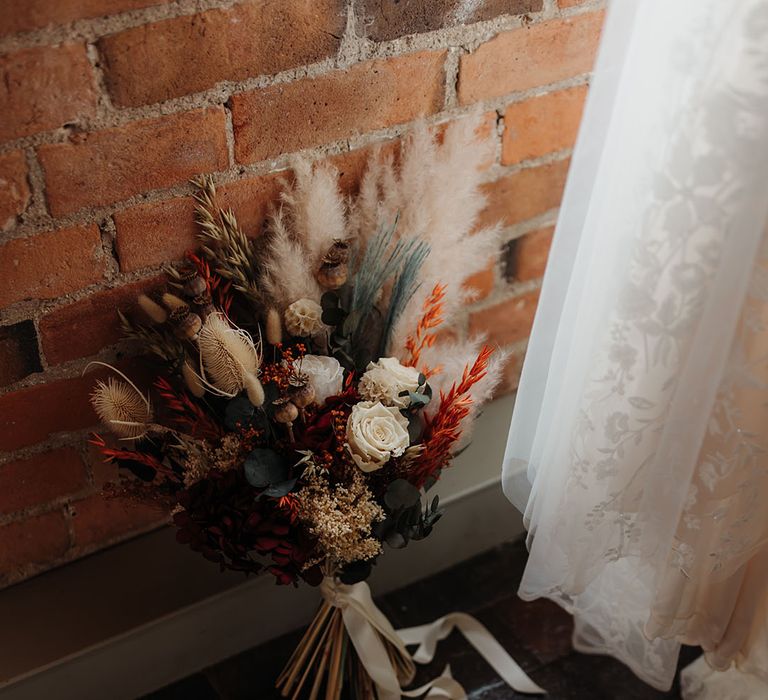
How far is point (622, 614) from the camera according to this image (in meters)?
1.29

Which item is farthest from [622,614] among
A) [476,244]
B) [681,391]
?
[476,244]

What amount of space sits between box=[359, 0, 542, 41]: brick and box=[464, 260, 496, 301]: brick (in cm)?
37

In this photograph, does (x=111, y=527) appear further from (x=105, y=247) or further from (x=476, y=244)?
A: (x=476, y=244)

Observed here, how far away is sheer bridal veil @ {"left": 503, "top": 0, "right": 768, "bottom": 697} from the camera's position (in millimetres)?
861

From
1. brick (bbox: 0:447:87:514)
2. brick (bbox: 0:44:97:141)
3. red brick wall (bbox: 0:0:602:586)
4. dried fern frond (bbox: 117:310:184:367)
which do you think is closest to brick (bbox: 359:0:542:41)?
red brick wall (bbox: 0:0:602:586)

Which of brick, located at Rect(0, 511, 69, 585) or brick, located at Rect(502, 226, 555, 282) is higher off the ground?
brick, located at Rect(502, 226, 555, 282)

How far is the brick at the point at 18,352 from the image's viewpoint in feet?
3.44

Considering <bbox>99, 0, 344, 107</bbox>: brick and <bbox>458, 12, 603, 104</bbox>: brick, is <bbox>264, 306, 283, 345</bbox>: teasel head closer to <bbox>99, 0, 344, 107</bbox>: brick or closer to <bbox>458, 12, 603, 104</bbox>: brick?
<bbox>99, 0, 344, 107</bbox>: brick

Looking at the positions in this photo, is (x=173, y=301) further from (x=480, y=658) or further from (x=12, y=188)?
(x=480, y=658)

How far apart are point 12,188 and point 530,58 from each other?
0.68 metres

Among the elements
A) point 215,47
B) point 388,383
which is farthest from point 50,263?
point 388,383

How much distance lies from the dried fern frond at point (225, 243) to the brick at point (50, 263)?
12 cm

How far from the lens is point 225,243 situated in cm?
109

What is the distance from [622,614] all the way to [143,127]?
0.92 meters
